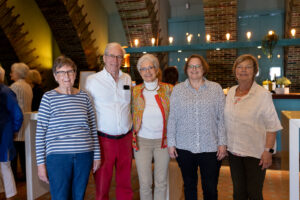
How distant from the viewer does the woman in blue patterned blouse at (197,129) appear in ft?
6.53

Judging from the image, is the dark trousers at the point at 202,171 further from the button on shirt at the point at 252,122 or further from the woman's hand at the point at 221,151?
the button on shirt at the point at 252,122

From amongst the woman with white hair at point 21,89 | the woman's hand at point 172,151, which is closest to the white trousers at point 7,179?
the woman with white hair at point 21,89

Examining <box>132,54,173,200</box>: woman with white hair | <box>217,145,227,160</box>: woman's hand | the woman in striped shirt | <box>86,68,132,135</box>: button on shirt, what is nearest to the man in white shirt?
<box>86,68,132,135</box>: button on shirt

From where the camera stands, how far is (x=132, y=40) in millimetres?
7156

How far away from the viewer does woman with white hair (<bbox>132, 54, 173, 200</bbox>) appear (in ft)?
7.21

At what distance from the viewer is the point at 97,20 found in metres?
7.91

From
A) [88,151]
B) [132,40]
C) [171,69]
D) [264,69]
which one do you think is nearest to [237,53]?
[264,69]

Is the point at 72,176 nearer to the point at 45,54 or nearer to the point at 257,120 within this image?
the point at 257,120

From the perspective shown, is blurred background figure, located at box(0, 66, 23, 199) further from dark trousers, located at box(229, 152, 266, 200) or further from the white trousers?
dark trousers, located at box(229, 152, 266, 200)

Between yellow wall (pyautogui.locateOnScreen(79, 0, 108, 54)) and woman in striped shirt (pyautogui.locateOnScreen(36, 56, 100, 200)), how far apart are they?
5698mm

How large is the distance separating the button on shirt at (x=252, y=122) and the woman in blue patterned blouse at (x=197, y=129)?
96mm

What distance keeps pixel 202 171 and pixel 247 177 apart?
0.33m

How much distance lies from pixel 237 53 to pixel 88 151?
6744 millimetres

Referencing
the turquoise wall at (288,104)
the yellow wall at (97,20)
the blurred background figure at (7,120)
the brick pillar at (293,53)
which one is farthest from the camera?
the yellow wall at (97,20)
